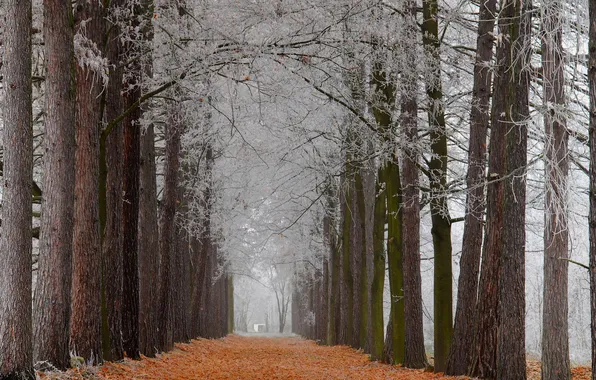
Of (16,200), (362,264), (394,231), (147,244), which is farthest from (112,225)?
(362,264)

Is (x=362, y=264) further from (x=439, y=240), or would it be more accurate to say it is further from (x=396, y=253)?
(x=439, y=240)

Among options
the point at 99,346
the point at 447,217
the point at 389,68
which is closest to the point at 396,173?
the point at 447,217

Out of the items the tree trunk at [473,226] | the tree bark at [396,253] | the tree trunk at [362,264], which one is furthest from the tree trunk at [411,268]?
the tree trunk at [362,264]

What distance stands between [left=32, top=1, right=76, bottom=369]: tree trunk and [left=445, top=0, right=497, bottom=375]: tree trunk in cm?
655

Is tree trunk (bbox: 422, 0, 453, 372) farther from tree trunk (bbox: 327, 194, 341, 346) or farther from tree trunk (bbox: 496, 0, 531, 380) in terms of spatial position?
tree trunk (bbox: 327, 194, 341, 346)

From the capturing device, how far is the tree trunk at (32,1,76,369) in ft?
27.8

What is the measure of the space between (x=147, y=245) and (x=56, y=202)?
6.89m

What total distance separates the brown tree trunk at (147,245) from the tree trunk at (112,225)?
317 centimetres

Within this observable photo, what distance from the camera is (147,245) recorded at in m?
15.3

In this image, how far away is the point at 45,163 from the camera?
8.55 metres

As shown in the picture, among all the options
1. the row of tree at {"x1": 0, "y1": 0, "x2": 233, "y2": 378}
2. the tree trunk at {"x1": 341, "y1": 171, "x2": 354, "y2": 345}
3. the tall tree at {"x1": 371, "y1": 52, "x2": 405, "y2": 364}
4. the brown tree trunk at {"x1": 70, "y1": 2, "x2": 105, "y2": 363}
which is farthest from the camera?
the tree trunk at {"x1": 341, "y1": 171, "x2": 354, "y2": 345}

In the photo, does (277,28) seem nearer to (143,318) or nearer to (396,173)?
(396,173)

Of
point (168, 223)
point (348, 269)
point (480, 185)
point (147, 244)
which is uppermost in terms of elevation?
point (480, 185)

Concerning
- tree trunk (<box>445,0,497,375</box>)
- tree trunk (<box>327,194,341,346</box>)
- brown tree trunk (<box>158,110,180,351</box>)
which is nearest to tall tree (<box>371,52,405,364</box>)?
tree trunk (<box>445,0,497,375</box>)
